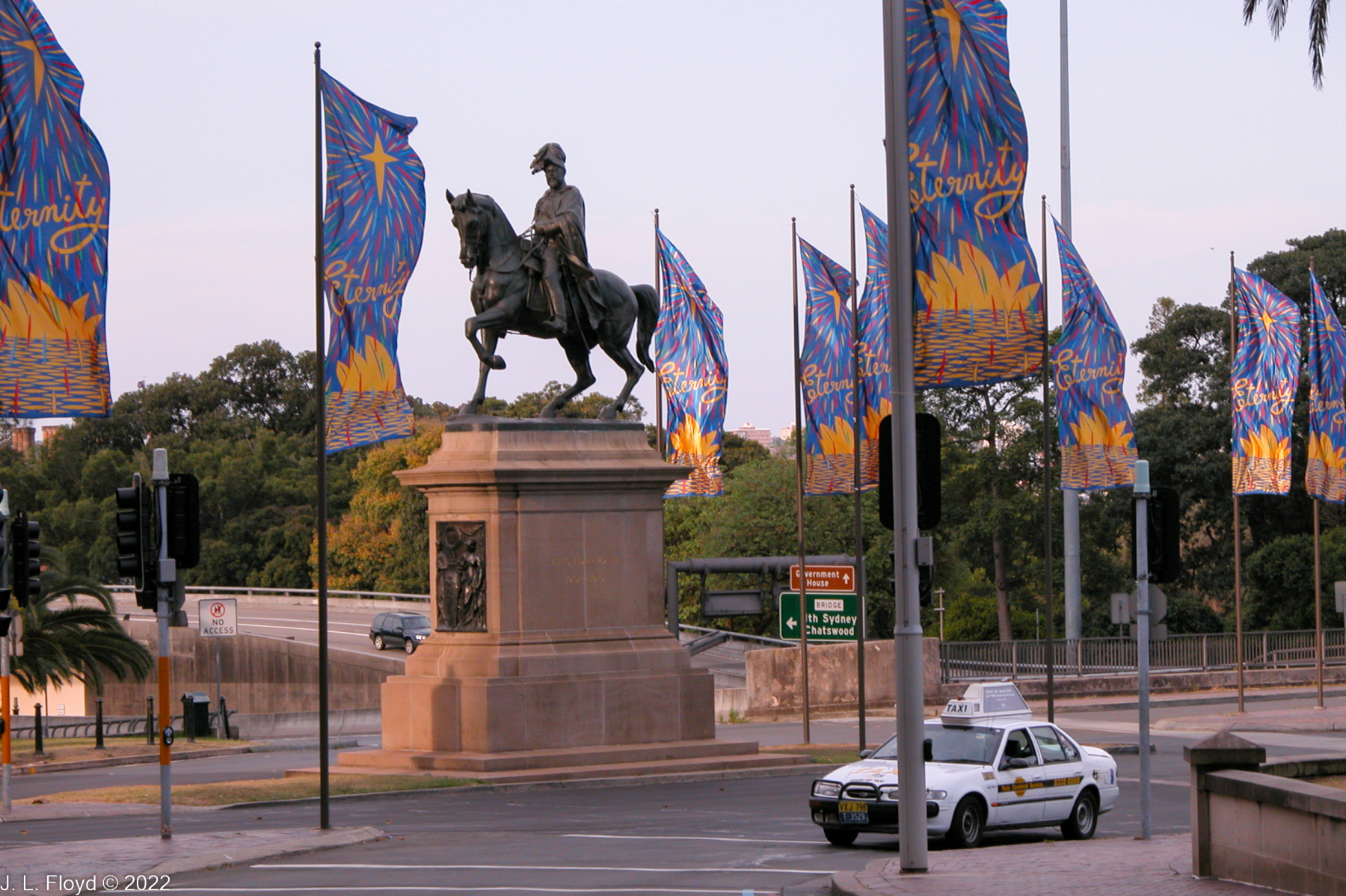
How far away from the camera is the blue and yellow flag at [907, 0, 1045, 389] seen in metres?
17.0

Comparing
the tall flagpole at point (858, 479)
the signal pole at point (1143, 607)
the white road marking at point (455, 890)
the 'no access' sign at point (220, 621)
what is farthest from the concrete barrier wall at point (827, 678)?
the white road marking at point (455, 890)

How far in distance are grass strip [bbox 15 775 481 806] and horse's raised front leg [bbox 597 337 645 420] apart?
7.16 metres

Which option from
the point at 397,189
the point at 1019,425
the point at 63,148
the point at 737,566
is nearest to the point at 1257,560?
the point at 1019,425

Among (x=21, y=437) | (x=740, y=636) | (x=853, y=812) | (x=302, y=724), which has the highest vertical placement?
(x=21, y=437)

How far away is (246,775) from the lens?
100 feet

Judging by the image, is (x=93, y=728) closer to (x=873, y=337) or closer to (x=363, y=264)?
(x=873, y=337)

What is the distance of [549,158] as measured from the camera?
94.2 ft

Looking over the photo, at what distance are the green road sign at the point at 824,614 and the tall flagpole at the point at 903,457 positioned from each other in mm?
18924

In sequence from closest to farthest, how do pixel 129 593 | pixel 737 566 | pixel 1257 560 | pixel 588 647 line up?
pixel 588 647 → pixel 737 566 → pixel 1257 560 → pixel 129 593

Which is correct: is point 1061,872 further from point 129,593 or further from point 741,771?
point 129,593

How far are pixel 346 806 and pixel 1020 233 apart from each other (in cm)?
1141

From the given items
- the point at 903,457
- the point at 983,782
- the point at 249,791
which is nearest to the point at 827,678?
the point at 249,791

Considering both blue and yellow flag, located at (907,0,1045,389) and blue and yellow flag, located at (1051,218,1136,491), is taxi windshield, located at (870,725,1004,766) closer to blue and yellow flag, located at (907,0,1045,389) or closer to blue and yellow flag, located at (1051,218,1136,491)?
blue and yellow flag, located at (907,0,1045,389)

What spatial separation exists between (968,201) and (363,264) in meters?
9.01
